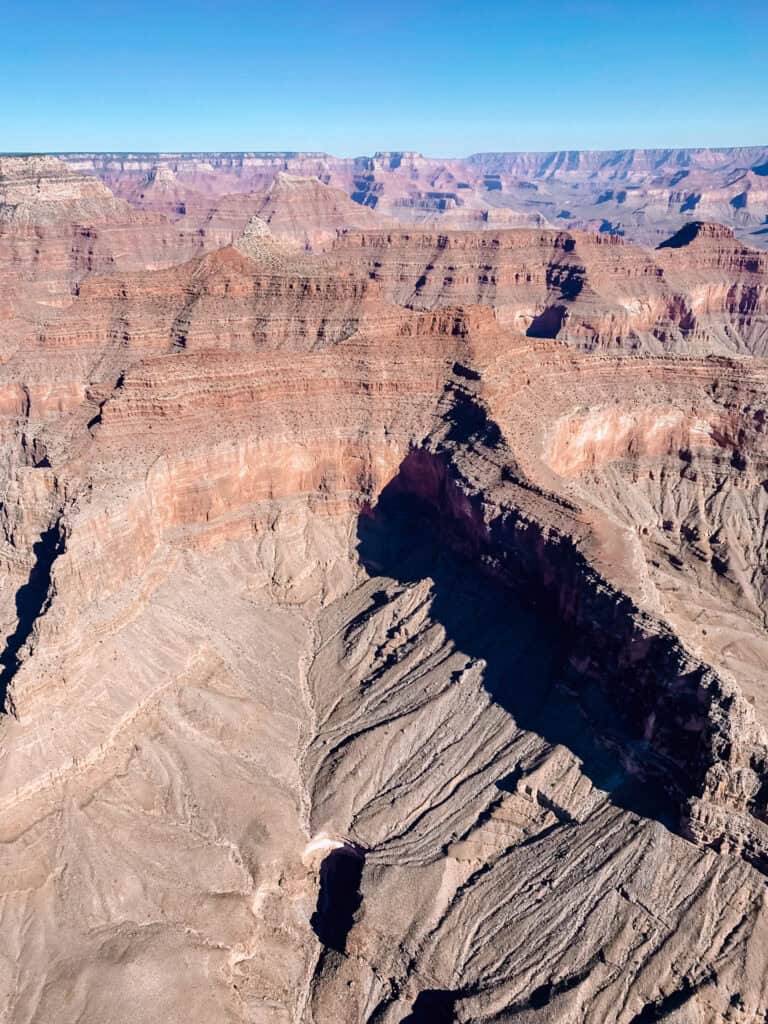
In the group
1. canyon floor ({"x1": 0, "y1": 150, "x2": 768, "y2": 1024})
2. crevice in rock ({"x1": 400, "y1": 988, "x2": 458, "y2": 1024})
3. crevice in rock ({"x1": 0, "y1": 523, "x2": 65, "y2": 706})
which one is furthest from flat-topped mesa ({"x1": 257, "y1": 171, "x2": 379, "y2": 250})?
crevice in rock ({"x1": 400, "y1": 988, "x2": 458, "y2": 1024})

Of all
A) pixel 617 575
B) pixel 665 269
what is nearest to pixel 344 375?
pixel 617 575

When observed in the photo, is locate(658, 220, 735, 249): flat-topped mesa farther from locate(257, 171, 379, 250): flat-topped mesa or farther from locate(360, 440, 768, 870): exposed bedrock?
locate(360, 440, 768, 870): exposed bedrock

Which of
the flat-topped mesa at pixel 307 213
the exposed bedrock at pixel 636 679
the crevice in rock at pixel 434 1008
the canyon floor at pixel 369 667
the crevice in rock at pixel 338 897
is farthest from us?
the flat-topped mesa at pixel 307 213

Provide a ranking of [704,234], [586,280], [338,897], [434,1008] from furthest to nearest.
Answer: [704,234], [586,280], [338,897], [434,1008]

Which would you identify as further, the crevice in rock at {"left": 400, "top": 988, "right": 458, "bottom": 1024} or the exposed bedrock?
the exposed bedrock

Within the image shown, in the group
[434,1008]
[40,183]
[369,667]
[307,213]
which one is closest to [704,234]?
[307,213]

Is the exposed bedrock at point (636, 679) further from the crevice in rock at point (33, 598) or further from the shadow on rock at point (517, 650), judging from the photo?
the crevice in rock at point (33, 598)

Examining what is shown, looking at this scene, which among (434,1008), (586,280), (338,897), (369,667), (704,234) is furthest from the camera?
(704,234)

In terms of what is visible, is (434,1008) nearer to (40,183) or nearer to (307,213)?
(40,183)

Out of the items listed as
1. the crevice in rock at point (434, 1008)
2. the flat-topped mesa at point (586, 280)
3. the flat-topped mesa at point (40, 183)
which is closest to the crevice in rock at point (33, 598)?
the crevice in rock at point (434, 1008)
